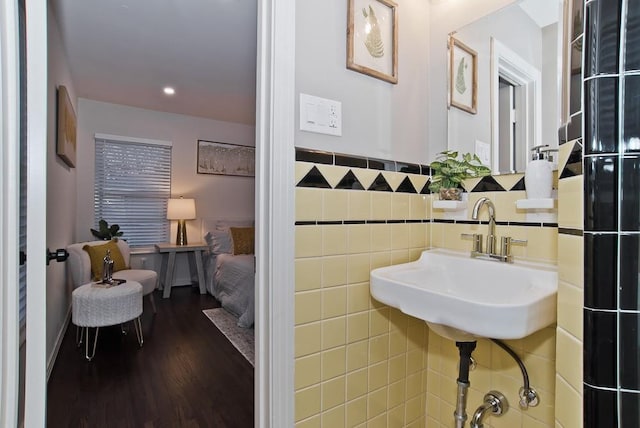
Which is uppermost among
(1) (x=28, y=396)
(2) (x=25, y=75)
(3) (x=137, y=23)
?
(3) (x=137, y=23)

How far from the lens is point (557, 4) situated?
1139mm

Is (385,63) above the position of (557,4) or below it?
below

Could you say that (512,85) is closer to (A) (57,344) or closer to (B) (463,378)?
(B) (463,378)

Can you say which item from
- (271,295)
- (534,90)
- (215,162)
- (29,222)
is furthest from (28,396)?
(215,162)

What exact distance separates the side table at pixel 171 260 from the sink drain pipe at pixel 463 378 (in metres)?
3.64

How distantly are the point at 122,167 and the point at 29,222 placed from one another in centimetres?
385

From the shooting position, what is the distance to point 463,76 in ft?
4.80

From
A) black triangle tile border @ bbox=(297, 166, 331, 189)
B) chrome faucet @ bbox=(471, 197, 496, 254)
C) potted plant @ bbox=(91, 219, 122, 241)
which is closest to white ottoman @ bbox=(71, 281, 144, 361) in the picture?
potted plant @ bbox=(91, 219, 122, 241)

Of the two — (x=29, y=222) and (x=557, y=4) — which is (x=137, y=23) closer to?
(x=29, y=222)

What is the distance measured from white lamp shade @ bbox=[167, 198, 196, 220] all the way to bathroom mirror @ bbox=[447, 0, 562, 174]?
12.1 feet

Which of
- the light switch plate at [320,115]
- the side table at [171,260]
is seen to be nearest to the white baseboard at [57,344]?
the side table at [171,260]

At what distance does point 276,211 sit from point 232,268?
2540mm

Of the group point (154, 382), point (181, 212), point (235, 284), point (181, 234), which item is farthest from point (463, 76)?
point (181, 234)

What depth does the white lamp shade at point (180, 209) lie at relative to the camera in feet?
13.9
